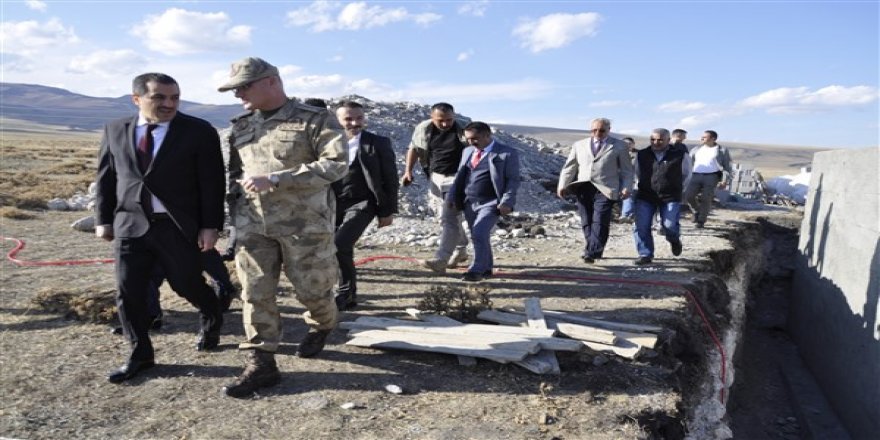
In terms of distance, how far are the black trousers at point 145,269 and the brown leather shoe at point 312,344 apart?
0.84 meters

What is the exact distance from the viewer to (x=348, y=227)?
17.6 feet

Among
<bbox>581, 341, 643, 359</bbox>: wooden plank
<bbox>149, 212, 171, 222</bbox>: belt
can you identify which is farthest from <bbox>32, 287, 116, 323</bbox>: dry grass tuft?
<bbox>581, 341, 643, 359</bbox>: wooden plank

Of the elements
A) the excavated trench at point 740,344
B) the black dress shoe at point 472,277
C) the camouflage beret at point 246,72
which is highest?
the camouflage beret at point 246,72

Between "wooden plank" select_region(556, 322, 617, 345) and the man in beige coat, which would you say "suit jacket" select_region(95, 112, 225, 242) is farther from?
the man in beige coat

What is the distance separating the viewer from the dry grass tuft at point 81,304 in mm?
5062

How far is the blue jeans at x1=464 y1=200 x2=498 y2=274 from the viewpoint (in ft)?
20.8

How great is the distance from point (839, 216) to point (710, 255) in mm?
1737

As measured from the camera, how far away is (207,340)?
4355mm

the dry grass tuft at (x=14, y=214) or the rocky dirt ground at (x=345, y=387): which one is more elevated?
the dry grass tuft at (x=14, y=214)

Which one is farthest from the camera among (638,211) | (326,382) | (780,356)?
(780,356)

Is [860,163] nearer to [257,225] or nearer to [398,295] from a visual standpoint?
[398,295]

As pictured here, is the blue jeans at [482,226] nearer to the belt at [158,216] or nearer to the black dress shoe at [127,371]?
the belt at [158,216]

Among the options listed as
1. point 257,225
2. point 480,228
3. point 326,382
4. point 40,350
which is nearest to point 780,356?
point 480,228

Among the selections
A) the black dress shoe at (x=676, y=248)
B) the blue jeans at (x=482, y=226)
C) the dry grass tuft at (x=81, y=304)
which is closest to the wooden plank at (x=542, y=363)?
the blue jeans at (x=482, y=226)
